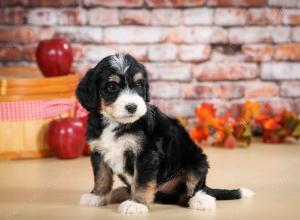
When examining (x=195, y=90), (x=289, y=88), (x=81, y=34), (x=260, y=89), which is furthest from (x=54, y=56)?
(x=289, y=88)

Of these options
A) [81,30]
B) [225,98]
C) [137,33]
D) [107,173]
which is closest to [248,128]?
[225,98]

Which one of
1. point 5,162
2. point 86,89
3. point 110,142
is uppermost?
point 86,89

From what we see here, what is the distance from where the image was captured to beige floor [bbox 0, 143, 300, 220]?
8.37 feet

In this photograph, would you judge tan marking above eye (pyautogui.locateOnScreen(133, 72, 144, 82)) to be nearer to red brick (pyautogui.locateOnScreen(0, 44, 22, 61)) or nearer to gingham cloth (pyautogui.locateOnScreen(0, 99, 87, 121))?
gingham cloth (pyautogui.locateOnScreen(0, 99, 87, 121))

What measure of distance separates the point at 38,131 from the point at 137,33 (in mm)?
1183

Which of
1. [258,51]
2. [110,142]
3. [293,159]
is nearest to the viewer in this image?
[110,142]

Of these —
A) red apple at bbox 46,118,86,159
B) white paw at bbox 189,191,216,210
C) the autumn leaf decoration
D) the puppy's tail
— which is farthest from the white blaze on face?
the autumn leaf decoration

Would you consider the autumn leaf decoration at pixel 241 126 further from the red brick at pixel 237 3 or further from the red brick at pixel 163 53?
the red brick at pixel 237 3

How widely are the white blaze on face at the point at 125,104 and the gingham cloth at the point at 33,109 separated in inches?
60.2

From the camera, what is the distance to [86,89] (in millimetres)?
2578

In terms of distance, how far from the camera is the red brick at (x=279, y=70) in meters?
4.63

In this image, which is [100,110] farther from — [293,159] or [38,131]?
[293,159]

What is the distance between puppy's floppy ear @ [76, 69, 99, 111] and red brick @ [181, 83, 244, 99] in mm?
2103

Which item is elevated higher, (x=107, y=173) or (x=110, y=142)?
(x=110, y=142)
